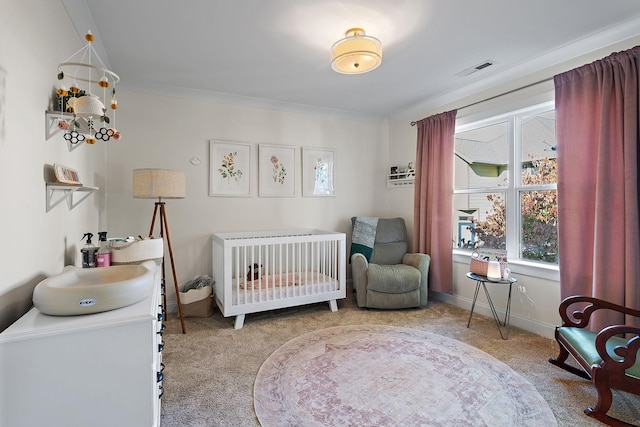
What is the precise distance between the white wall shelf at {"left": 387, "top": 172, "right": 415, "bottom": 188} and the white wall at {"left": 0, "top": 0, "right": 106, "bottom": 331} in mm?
3500

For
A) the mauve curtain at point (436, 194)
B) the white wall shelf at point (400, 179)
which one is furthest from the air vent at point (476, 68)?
the white wall shelf at point (400, 179)

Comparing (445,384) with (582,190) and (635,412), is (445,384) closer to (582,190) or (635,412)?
(635,412)

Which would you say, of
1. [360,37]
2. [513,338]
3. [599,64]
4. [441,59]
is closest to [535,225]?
[513,338]

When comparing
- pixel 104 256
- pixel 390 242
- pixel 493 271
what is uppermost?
pixel 104 256

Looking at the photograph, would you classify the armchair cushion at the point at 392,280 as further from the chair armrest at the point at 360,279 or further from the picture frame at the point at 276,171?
the picture frame at the point at 276,171

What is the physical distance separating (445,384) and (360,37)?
2332 mm

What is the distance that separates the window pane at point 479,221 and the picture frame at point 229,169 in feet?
8.04

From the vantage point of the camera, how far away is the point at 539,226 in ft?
9.34

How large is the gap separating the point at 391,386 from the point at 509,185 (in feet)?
7.38

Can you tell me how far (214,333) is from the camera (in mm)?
2779

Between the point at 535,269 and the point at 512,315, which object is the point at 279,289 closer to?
the point at 512,315

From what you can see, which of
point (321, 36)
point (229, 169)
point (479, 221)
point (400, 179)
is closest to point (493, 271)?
point (479, 221)

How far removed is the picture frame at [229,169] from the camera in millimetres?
3490

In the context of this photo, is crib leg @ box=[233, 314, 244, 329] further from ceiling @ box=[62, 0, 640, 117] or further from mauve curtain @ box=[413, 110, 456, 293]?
ceiling @ box=[62, 0, 640, 117]
